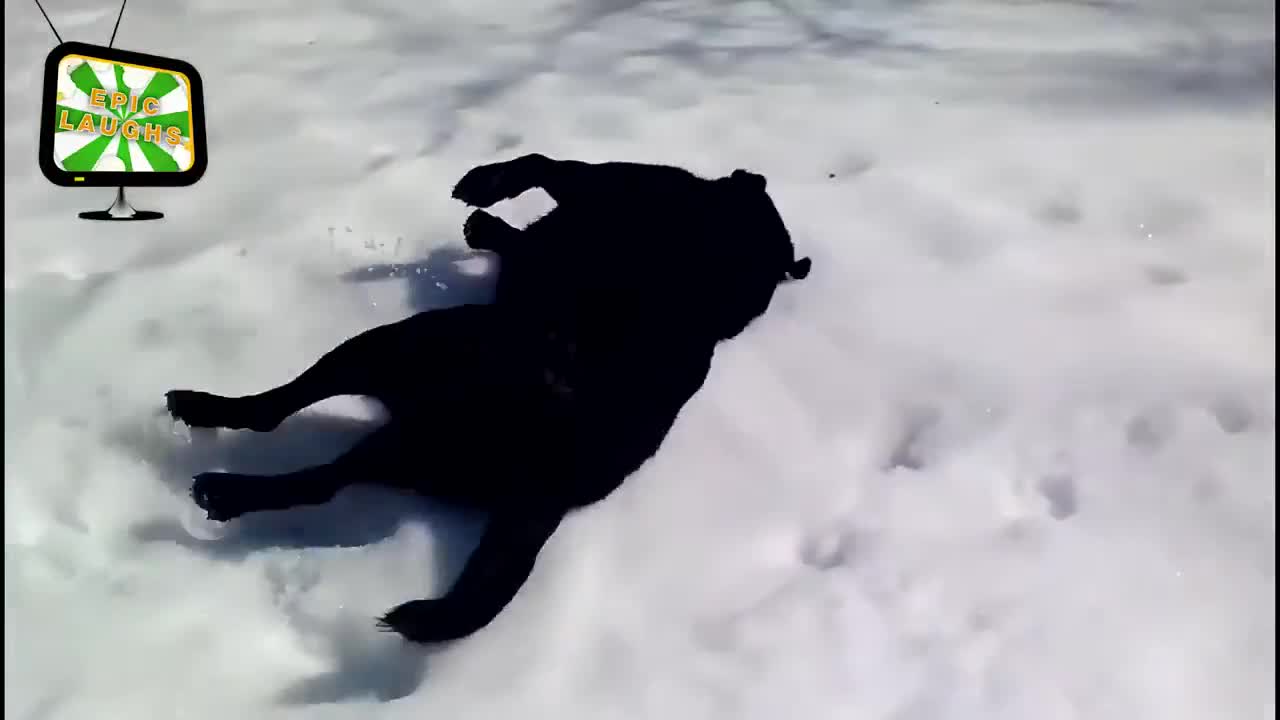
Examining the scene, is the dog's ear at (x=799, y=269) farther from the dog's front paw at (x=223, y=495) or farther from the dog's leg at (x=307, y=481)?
the dog's front paw at (x=223, y=495)

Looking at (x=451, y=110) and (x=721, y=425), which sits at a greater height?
(x=451, y=110)

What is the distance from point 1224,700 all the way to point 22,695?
1.42 m

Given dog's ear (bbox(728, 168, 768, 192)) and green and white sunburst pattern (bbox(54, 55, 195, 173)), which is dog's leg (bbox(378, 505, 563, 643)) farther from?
green and white sunburst pattern (bbox(54, 55, 195, 173))

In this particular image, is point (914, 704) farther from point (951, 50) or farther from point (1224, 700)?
point (951, 50)

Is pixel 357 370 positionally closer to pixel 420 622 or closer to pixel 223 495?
pixel 223 495

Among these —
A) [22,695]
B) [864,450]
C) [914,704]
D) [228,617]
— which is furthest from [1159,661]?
[22,695]

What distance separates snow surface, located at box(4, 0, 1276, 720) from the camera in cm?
101

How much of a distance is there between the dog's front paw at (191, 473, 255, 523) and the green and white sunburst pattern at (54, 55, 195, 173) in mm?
480

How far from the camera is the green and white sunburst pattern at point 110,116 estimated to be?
1156 millimetres

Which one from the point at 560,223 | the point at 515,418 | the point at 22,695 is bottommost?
the point at 22,695

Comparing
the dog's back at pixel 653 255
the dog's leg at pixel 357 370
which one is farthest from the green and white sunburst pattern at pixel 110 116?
the dog's back at pixel 653 255

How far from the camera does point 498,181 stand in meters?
1.36

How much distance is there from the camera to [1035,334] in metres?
1.39

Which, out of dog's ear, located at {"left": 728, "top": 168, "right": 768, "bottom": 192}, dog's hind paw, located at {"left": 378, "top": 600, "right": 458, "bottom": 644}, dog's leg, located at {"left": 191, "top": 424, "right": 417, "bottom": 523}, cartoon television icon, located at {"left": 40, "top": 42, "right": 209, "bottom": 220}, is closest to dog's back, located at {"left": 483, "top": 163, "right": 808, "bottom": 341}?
dog's ear, located at {"left": 728, "top": 168, "right": 768, "bottom": 192}
